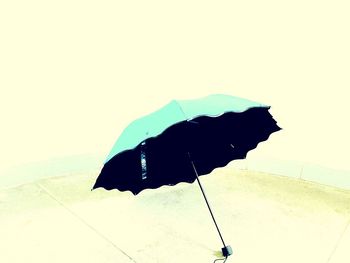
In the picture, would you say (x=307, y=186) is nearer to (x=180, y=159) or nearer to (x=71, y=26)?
(x=180, y=159)

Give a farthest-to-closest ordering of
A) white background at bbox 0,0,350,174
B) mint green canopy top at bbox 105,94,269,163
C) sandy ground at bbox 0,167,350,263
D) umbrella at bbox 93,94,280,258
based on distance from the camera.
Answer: white background at bbox 0,0,350,174
sandy ground at bbox 0,167,350,263
umbrella at bbox 93,94,280,258
mint green canopy top at bbox 105,94,269,163

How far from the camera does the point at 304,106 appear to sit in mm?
2703

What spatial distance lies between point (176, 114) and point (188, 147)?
2.22ft

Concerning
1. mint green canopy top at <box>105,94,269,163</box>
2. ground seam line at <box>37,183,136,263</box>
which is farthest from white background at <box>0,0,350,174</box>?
mint green canopy top at <box>105,94,269,163</box>

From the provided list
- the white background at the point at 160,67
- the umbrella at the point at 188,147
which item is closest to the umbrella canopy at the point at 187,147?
the umbrella at the point at 188,147

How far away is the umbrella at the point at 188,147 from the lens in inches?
56.9

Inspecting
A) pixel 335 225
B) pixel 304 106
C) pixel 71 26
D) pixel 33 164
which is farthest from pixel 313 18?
pixel 33 164

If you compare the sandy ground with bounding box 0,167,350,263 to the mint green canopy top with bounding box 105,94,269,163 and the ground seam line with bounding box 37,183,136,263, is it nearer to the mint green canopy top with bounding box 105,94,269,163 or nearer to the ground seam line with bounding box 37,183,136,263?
the ground seam line with bounding box 37,183,136,263

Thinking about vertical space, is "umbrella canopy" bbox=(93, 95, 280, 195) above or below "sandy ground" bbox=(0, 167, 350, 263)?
above

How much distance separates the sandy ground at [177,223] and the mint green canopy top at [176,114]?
83 centimetres

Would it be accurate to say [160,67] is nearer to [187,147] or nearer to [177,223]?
[187,147]

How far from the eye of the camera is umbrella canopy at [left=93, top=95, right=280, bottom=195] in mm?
1450

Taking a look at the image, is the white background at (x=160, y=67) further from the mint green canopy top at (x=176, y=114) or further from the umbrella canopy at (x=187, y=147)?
the mint green canopy top at (x=176, y=114)

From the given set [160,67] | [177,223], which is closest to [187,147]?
[177,223]
